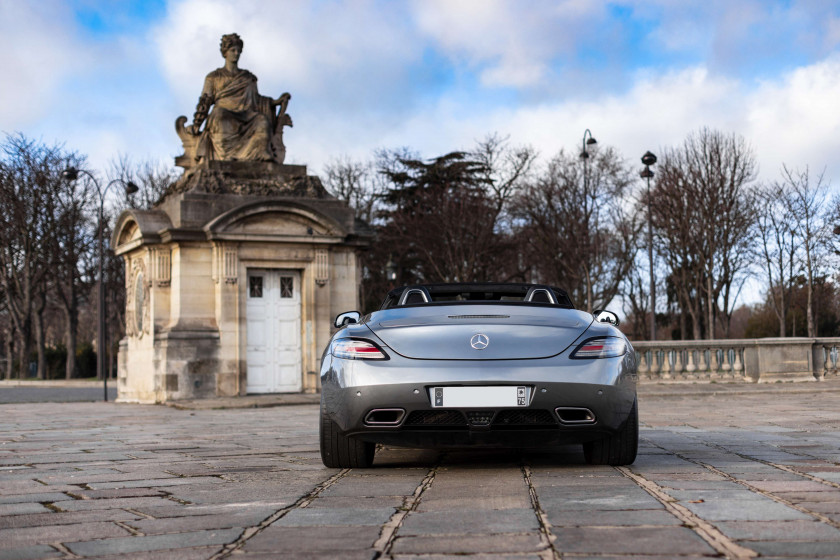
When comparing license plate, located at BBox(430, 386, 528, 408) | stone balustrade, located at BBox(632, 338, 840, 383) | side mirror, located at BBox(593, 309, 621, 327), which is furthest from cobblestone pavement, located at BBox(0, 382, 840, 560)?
stone balustrade, located at BBox(632, 338, 840, 383)

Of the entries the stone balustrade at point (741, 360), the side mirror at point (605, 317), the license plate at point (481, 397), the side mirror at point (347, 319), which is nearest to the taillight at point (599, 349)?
the license plate at point (481, 397)

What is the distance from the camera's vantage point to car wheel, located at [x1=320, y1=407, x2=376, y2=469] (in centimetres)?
725

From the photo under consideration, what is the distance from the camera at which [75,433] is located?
1223 centimetres

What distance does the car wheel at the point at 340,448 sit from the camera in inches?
285

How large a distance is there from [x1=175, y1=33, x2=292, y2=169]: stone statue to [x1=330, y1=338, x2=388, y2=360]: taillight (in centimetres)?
1562

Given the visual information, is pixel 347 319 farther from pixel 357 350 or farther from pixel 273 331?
pixel 273 331

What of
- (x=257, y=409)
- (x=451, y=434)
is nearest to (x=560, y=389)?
(x=451, y=434)

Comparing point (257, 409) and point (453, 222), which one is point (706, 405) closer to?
point (257, 409)

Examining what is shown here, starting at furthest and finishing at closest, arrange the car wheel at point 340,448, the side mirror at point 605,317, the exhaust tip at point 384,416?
the side mirror at point 605,317 < the car wheel at point 340,448 < the exhaust tip at point 384,416

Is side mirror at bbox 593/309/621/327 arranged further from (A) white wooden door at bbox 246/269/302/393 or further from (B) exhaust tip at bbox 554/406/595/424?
(A) white wooden door at bbox 246/269/302/393

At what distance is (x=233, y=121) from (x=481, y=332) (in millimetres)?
16478

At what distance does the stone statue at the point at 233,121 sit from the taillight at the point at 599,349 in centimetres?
1614

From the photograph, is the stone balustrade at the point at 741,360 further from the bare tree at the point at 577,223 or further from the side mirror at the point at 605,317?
the bare tree at the point at 577,223

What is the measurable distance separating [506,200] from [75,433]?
43.0 meters
